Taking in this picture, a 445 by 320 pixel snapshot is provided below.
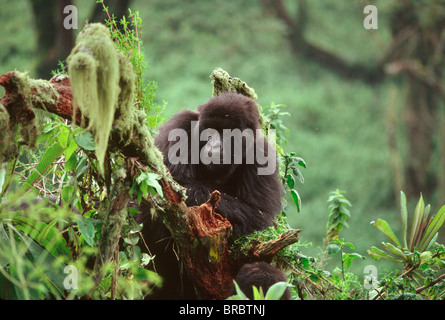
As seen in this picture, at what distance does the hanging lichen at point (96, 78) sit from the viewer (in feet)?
5.86

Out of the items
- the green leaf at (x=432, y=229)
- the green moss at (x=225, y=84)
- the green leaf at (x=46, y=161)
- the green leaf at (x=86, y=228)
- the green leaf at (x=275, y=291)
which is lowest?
the green leaf at (x=275, y=291)

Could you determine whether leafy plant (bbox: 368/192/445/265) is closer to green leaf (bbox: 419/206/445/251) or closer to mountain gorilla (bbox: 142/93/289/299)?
green leaf (bbox: 419/206/445/251)

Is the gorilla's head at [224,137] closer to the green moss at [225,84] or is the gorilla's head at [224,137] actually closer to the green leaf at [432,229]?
the green moss at [225,84]

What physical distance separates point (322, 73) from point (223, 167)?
862 centimetres

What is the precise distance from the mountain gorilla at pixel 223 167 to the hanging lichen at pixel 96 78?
1021 millimetres

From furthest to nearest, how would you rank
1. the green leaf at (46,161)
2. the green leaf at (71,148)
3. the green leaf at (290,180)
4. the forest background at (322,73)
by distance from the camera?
the forest background at (322,73) → the green leaf at (290,180) → the green leaf at (46,161) → the green leaf at (71,148)

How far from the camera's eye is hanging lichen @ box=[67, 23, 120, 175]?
1.79 metres

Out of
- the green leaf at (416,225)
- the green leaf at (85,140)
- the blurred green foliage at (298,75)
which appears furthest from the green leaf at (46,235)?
the blurred green foliage at (298,75)

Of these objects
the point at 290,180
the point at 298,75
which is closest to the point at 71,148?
the point at 290,180

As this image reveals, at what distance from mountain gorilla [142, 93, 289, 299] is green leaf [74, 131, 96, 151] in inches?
31.6

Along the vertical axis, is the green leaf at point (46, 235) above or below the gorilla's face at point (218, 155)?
below

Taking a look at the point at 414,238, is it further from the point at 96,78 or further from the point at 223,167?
the point at 96,78

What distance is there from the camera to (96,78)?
→ 1836 millimetres
